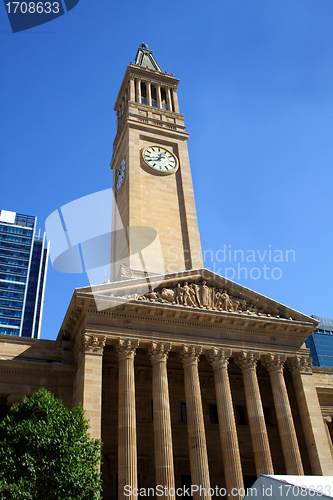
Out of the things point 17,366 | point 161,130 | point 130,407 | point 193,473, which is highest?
point 161,130

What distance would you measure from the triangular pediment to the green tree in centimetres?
921

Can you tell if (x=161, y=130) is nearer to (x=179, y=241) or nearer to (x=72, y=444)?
(x=179, y=241)

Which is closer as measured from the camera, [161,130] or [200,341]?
[200,341]

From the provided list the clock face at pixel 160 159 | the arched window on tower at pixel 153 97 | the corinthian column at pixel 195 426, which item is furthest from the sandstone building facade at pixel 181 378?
the arched window on tower at pixel 153 97

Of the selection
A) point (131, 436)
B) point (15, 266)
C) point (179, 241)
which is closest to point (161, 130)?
point (179, 241)

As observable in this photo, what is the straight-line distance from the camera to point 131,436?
85.8 feet

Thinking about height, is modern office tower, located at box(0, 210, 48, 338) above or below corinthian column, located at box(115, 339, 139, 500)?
above

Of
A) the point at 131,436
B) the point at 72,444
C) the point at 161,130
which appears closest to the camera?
the point at 72,444

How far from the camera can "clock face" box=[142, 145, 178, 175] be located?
47312 mm

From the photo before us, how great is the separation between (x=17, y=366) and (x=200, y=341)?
12.8m

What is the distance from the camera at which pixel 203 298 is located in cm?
3297

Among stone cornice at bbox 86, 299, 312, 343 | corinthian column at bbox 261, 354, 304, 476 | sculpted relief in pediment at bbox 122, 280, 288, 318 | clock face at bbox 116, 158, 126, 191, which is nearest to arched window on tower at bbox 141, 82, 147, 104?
clock face at bbox 116, 158, 126, 191

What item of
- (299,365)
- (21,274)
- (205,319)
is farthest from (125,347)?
(21,274)

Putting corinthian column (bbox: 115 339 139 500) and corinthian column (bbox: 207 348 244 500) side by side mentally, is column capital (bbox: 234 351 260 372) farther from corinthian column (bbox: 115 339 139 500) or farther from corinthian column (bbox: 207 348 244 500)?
corinthian column (bbox: 115 339 139 500)
